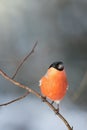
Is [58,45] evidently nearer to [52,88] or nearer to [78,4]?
[78,4]

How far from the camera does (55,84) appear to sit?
1.16 feet

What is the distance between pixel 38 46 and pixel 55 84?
170 cm

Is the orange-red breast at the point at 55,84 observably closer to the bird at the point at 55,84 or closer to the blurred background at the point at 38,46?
the bird at the point at 55,84

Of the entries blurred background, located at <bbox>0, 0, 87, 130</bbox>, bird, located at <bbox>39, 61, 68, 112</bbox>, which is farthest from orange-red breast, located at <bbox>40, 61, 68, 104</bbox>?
blurred background, located at <bbox>0, 0, 87, 130</bbox>

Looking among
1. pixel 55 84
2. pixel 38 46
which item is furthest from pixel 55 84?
pixel 38 46

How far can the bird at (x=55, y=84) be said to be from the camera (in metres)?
0.35

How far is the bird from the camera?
35 centimetres

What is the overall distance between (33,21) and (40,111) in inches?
30.9

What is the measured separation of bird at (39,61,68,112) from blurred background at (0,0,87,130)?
1.16 metres

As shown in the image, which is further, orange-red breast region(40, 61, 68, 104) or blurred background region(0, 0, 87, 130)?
blurred background region(0, 0, 87, 130)

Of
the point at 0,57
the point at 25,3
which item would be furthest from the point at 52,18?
the point at 0,57

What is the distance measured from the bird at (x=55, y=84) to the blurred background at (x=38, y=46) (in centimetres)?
116

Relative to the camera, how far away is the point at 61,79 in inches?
14.1

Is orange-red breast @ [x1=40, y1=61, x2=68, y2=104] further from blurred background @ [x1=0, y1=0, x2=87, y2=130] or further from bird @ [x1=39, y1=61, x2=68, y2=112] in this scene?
blurred background @ [x1=0, y1=0, x2=87, y2=130]
